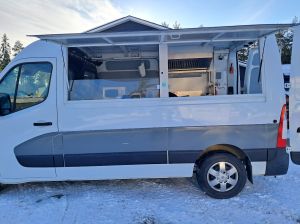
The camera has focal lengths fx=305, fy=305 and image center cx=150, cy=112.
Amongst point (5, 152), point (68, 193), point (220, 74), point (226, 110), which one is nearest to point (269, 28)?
point (226, 110)

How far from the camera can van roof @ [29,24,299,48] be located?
3996 millimetres

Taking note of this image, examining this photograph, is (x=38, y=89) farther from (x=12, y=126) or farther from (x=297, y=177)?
(x=297, y=177)

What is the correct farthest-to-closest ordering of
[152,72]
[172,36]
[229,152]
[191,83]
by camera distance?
1. [191,83]
2. [152,72]
3. [229,152]
4. [172,36]

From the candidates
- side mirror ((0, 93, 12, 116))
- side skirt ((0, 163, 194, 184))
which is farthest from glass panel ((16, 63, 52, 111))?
side skirt ((0, 163, 194, 184))

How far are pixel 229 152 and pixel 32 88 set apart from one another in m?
3.04

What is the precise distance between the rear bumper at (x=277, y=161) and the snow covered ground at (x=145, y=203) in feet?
1.39

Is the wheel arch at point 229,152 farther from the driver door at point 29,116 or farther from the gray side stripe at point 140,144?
the driver door at point 29,116

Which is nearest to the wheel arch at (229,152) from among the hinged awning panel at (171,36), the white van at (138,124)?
the white van at (138,124)

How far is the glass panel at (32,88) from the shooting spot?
4.41 metres

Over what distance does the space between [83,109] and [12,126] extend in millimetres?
1058

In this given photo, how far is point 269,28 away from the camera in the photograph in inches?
155

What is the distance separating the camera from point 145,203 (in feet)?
14.3

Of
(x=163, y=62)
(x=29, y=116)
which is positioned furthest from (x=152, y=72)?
(x=29, y=116)

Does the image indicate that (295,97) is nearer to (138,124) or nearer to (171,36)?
(171,36)
